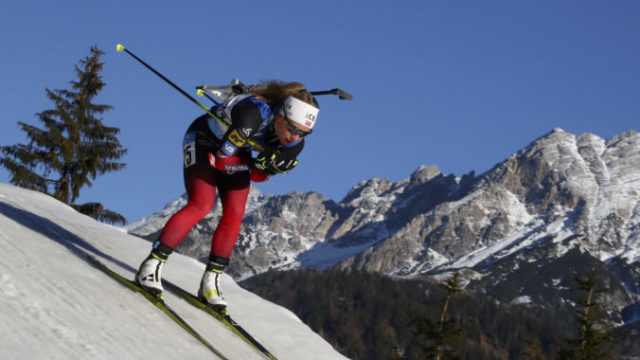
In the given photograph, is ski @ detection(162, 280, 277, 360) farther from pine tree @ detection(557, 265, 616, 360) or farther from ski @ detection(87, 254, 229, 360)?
pine tree @ detection(557, 265, 616, 360)

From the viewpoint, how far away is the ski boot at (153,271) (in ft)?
21.5

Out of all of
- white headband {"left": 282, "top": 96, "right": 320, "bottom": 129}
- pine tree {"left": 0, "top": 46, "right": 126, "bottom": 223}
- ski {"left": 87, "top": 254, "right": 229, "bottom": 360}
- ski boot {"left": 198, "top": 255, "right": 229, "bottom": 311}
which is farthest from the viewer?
pine tree {"left": 0, "top": 46, "right": 126, "bottom": 223}

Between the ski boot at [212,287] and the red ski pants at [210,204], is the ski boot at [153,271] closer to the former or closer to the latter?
the red ski pants at [210,204]

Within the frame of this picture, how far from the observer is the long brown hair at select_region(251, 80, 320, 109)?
7.02m

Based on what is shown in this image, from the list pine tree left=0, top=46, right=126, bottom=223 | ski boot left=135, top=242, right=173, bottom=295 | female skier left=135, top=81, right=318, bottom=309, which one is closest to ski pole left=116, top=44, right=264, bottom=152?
female skier left=135, top=81, right=318, bottom=309

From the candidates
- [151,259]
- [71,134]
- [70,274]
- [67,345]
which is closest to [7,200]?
[151,259]

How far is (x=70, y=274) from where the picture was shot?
18.7 feet

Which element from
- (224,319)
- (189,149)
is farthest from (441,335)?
(189,149)

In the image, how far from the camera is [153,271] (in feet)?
21.9

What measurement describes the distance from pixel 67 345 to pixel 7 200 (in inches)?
207

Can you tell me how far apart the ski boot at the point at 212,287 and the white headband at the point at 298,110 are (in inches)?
74.3

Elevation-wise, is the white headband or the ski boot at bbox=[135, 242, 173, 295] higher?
the white headband

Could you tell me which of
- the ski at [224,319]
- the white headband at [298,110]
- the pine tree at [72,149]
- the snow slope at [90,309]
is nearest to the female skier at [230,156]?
the white headband at [298,110]

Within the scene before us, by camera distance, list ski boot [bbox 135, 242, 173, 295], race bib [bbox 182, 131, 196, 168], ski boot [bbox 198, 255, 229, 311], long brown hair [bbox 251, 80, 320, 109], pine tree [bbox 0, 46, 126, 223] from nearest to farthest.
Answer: ski boot [bbox 135, 242, 173, 295] → long brown hair [bbox 251, 80, 320, 109] → race bib [bbox 182, 131, 196, 168] → ski boot [bbox 198, 255, 229, 311] → pine tree [bbox 0, 46, 126, 223]
